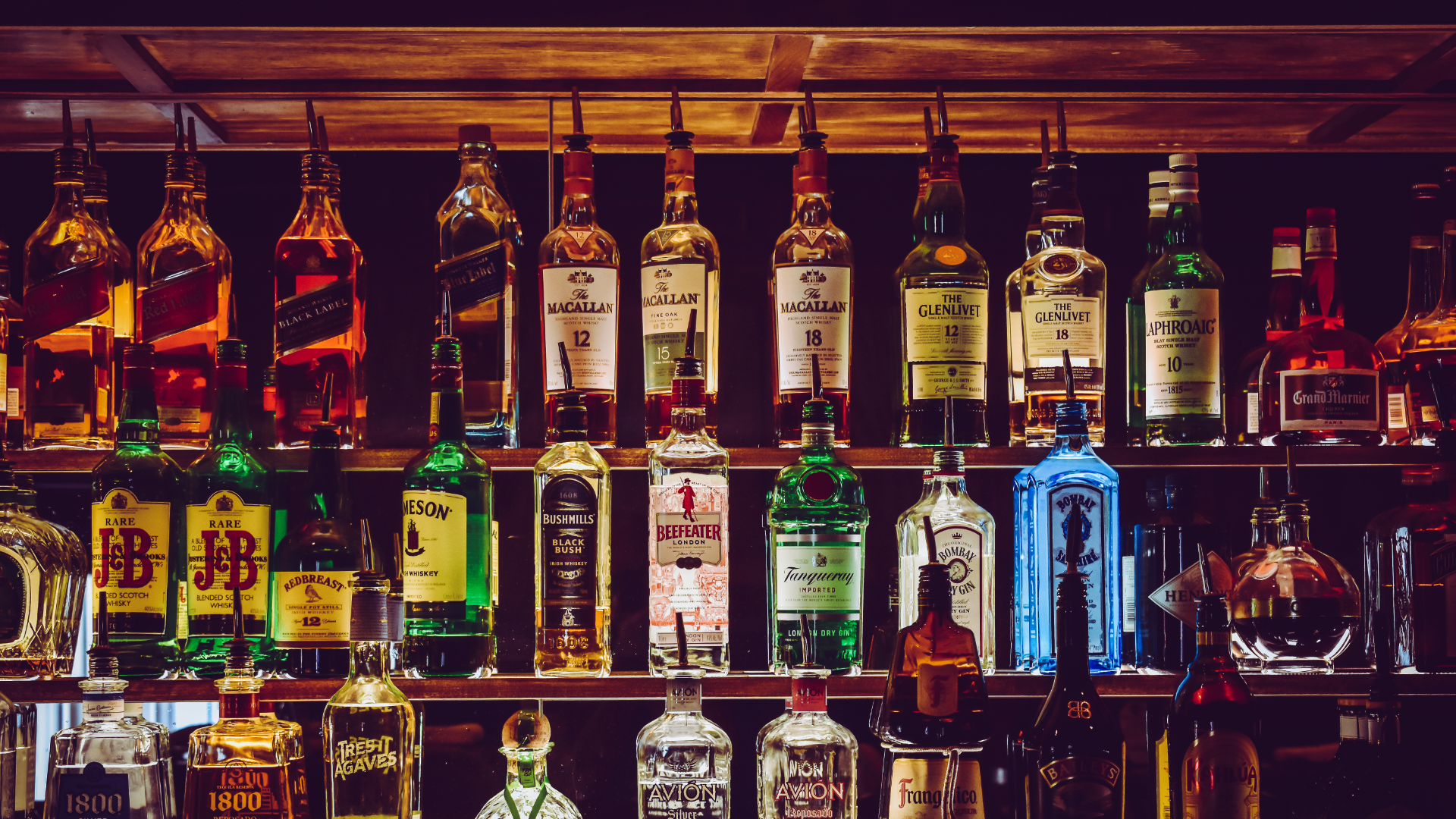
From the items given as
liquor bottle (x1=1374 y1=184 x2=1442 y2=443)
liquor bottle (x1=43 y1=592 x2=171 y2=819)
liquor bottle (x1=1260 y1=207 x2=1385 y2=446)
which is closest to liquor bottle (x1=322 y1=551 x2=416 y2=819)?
liquor bottle (x1=43 y1=592 x2=171 y2=819)

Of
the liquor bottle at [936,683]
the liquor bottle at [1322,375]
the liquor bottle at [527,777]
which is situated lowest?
the liquor bottle at [527,777]

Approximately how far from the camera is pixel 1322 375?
1797mm

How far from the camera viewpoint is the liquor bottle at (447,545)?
68.3 inches

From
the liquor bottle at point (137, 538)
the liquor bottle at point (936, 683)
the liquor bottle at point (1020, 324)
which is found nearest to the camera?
the liquor bottle at point (936, 683)

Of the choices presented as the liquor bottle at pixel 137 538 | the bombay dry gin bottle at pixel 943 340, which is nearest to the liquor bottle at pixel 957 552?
the bombay dry gin bottle at pixel 943 340

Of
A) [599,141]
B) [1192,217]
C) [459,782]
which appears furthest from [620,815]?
[1192,217]

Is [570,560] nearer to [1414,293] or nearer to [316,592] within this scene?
[316,592]

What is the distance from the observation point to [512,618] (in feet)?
6.75

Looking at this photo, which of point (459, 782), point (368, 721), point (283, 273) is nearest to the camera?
point (368, 721)

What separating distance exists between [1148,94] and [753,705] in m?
1.16

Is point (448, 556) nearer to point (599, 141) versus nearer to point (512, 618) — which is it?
point (512, 618)

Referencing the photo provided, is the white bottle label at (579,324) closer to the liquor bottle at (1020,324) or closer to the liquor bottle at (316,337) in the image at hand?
the liquor bottle at (316,337)

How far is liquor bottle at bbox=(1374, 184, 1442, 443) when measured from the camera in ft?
6.34

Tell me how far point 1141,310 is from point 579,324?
89 centimetres
